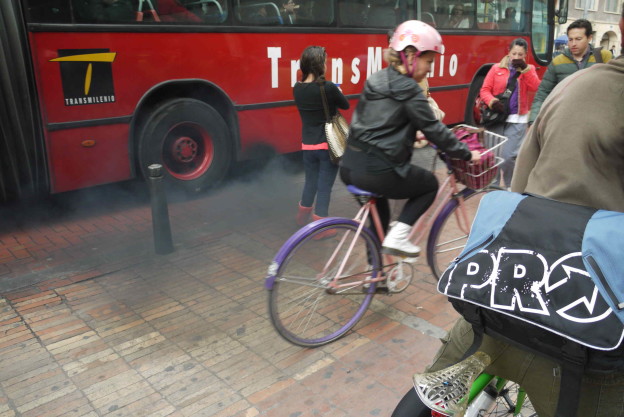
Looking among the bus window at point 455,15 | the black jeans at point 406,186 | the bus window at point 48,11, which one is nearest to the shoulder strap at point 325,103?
the black jeans at point 406,186

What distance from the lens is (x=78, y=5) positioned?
5230 millimetres

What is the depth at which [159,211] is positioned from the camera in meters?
4.88

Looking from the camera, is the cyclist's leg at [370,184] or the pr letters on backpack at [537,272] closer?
the pr letters on backpack at [537,272]

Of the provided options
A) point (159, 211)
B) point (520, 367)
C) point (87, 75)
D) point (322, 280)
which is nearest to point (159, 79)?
point (87, 75)

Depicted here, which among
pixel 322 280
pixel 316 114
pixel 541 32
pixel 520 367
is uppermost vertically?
pixel 541 32

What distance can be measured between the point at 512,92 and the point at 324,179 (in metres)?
2.31

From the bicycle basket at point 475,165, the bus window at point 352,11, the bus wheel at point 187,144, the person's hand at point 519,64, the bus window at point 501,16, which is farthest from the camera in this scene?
the bus window at point 501,16

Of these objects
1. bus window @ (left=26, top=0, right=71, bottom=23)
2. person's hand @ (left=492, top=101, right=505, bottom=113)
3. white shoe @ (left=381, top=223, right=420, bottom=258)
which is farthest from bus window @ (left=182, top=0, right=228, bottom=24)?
white shoe @ (left=381, top=223, right=420, bottom=258)

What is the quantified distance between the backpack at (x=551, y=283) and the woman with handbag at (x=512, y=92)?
4.49 m

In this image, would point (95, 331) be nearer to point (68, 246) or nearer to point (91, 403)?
point (91, 403)

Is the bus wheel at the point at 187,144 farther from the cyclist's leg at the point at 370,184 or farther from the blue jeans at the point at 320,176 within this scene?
the cyclist's leg at the point at 370,184

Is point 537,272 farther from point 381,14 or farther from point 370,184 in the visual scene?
point 381,14

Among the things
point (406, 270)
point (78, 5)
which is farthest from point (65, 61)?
point (406, 270)

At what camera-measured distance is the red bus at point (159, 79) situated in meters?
Result: 5.11
